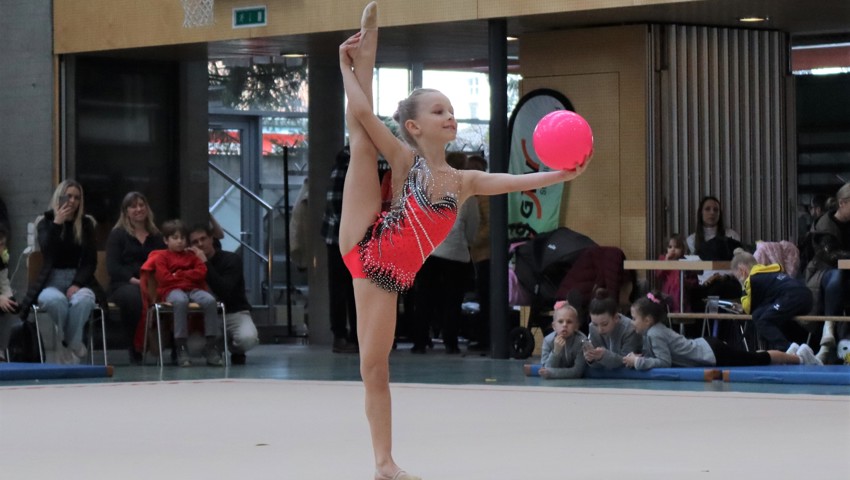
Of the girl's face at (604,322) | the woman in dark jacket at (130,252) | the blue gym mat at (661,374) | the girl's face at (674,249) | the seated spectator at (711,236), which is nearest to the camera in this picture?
the blue gym mat at (661,374)

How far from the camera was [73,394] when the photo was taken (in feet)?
29.7

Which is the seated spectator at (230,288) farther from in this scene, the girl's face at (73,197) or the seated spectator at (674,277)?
the seated spectator at (674,277)

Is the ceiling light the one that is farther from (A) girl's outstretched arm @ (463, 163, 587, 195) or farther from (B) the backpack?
(A) girl's outstretched arm @ (463, 163, 587, 195)

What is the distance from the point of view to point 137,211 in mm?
12445

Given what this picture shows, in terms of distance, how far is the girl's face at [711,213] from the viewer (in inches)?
488

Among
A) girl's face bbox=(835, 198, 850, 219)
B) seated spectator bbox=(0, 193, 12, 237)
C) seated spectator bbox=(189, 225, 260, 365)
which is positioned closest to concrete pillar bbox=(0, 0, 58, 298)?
seated spectator bbox=(0, 193, 12, 237)

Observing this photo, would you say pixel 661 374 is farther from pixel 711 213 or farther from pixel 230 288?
pixel 230 288

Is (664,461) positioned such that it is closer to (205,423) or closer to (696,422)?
(696,422)

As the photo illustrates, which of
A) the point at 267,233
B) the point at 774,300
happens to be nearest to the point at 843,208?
the point at 774,300

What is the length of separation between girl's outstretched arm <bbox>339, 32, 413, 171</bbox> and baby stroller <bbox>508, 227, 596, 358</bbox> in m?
7.10

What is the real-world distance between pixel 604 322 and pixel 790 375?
4.32 ft

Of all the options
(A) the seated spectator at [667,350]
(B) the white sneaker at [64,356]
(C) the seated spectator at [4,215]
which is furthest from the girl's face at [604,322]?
(C) the seated spectator at [4,215]

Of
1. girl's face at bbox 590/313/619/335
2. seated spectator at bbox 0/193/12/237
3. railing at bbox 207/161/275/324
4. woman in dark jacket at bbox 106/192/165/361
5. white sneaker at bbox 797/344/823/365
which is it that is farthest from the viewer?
railing at bbox 207/161/275/324

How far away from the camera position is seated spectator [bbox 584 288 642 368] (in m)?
9.97
